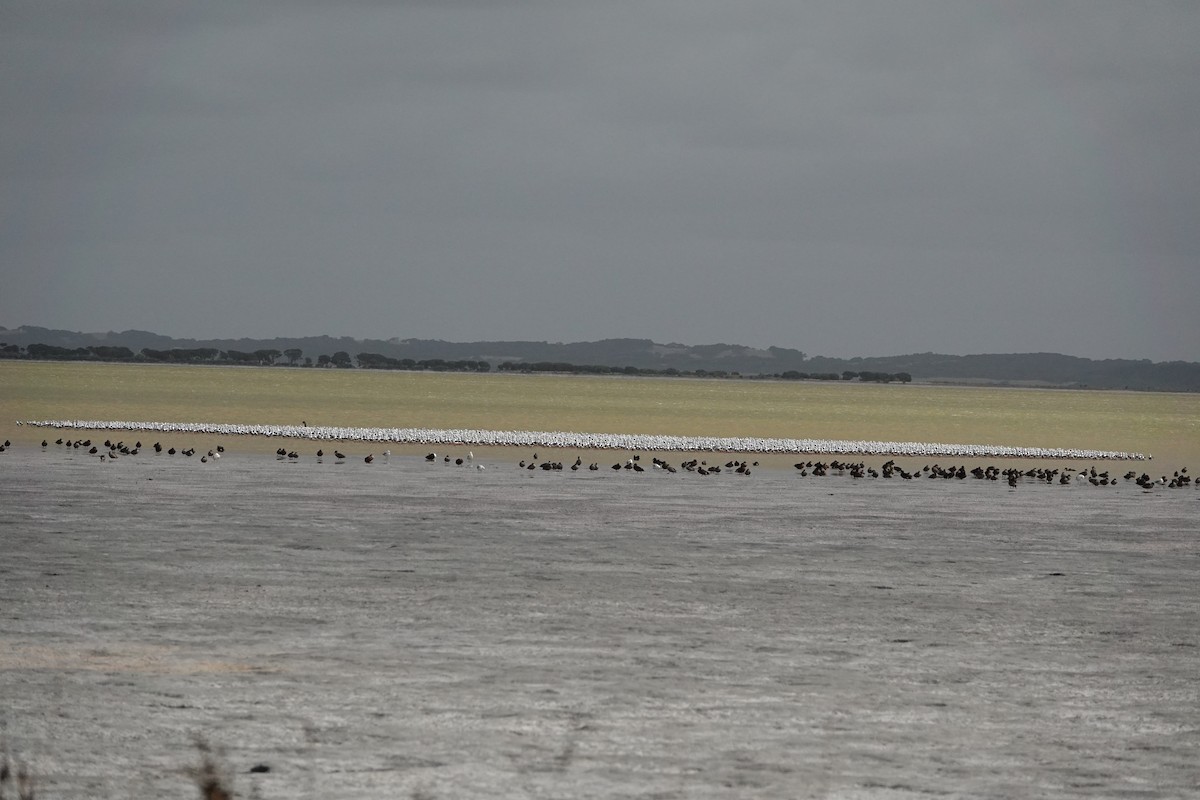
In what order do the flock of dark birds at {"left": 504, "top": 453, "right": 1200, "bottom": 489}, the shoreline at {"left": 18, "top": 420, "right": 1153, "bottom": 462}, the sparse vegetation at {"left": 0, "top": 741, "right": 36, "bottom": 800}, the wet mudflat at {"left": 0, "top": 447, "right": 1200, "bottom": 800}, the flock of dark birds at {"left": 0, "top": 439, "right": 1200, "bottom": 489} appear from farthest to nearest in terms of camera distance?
1. the shoreline at {"left": 18, "top": 420, "right": 1153, "bottom": 462}
2. the flock of dark birds at {"left": 0, "top": 439, "right": 1200, "bottom": 489}
3. the flock of dark birds at {"left": 504, "top": 453, "right": 1200, "bottom": 489}
4. the wet mudflat at {"left": 0, "top": 447, "right": 1200, "bottom": 800}
5. the sparse vegetation at {"left": 0, "top": 741, "right": 36, "bottom": 800}

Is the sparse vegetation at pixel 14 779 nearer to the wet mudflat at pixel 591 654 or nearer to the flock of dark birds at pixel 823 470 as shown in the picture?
the wet mudflat at pixel 591 654

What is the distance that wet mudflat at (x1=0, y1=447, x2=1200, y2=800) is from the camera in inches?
285

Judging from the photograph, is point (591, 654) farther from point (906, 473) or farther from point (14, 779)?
point (906, 473)

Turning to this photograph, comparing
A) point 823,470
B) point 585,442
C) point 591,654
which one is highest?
point 823,470

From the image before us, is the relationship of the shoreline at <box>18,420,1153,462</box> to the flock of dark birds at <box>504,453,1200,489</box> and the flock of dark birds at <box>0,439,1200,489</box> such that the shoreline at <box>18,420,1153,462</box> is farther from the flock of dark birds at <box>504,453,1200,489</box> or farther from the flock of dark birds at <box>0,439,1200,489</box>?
the flock of dark birds at <box>504,453,1200,489</box>

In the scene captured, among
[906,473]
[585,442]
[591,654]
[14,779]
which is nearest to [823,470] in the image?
[906,473]

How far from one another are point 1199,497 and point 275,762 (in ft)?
77.7

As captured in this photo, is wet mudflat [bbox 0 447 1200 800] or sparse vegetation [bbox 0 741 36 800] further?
wet mudflat [bbox 0 447 1200 800]

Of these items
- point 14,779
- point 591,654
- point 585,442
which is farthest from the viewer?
point 585,442

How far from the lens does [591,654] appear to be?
1009 centimetres

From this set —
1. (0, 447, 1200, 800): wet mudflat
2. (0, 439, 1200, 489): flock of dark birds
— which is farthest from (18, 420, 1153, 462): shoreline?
(0, 447, 1200, 800): wet mudflat

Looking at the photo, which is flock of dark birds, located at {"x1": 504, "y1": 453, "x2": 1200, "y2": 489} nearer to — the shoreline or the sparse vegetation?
the shoreline

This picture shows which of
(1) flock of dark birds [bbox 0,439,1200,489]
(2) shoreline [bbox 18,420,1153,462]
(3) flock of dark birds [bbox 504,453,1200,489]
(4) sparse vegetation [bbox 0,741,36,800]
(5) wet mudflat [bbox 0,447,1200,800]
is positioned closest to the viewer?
(4) sparse vegetation [bbox 0,741,36,800]

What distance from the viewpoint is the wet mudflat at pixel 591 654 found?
7.24 m
